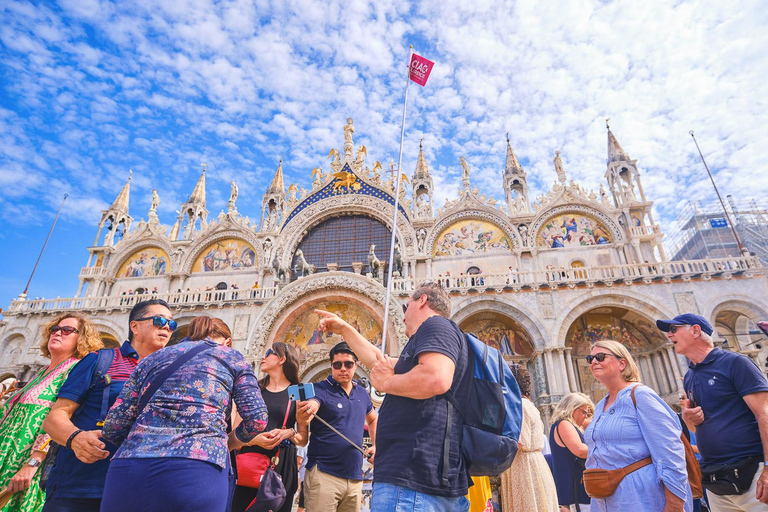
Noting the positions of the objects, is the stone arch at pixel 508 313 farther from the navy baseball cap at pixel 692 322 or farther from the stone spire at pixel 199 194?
the stone spire at pixel 199 194

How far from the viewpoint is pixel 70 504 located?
2678 mm

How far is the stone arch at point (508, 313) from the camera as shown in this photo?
1456cm

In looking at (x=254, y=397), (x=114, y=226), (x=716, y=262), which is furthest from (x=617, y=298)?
(x=114, y=226)

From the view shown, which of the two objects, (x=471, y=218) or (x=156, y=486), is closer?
(x=156, y=486)

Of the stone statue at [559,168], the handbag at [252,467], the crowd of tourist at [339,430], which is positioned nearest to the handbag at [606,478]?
the crowd of tourist at [339,430]

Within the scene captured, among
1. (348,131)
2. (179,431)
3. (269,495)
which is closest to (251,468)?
(269,495)

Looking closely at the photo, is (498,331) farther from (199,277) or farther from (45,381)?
(45,381)

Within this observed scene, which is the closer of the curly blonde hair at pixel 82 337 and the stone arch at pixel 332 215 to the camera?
the curly blonde hair at pixel 82 337

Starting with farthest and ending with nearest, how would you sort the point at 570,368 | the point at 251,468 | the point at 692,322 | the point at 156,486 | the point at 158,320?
the point at 570,368, the point at 692,322, the point at 251,468, the point at 158,320, the point at 156,486

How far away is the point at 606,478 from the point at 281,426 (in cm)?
253

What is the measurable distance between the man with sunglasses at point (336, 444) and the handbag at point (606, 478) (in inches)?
68.7

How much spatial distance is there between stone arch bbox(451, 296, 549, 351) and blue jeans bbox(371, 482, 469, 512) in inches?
511

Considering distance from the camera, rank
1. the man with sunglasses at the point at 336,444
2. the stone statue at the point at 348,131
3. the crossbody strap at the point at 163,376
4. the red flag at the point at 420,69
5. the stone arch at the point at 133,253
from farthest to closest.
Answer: the stone statue at the point at 348,131 < the stone arch at the point at 133,253 < the red flag at the point at 420,69 < the man with sunglasses at the point at 336,444 < the crossbody strap at the point at 163,376

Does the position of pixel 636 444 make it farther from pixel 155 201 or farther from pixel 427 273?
pixel 155 201
